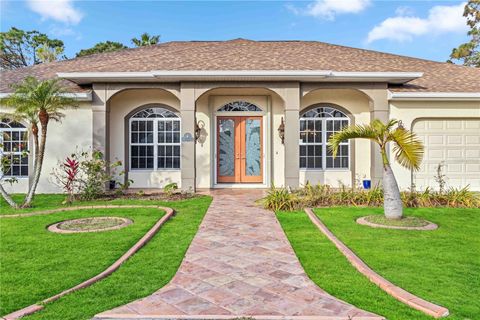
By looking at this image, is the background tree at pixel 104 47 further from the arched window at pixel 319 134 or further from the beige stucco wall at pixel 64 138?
the arched window at pixel 319 134

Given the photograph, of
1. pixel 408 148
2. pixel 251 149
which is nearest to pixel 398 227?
pixel 408 148

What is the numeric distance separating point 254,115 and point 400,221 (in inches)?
280

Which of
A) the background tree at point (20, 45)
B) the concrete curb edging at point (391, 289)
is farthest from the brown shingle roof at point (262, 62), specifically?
the background tree at point (20, 45)

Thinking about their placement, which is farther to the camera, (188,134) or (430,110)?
(430,110)

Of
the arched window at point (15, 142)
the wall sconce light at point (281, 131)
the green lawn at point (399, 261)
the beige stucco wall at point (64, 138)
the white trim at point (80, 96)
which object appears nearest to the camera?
the green lawn at point (399, 261)

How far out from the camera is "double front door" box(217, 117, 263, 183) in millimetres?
12969

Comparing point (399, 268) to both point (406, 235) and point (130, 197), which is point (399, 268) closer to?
point (406, 235)

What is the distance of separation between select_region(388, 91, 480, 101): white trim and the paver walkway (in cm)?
761

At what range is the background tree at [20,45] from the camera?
2927 centimetres

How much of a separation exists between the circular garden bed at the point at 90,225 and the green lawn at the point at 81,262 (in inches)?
9.3

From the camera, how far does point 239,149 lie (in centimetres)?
1298

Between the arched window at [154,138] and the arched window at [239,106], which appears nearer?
the arched window at [154,138]

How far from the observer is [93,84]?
11469 mm

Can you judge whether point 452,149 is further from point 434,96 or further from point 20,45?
point 20,45
